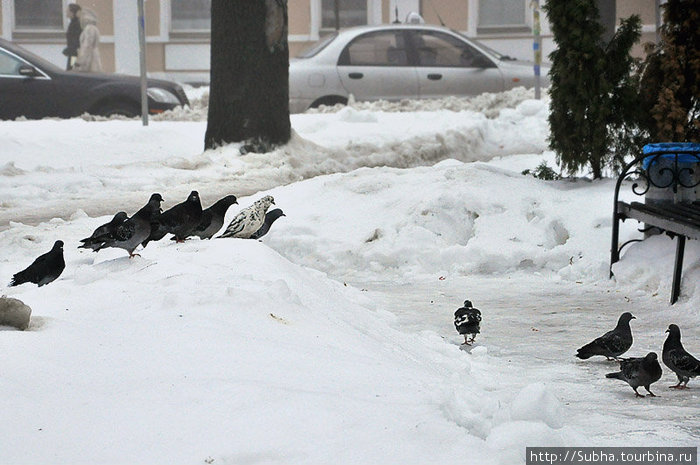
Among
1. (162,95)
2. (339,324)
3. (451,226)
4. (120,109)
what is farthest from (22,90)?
(339,324)

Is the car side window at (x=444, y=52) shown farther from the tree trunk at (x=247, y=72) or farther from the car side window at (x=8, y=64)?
the car side window at (x=8, y=64)

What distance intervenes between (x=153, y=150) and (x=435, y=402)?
12140 mm

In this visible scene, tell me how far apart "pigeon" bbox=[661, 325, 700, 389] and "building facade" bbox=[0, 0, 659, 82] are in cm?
2710

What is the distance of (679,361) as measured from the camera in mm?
5629

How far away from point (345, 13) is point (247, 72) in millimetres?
19858

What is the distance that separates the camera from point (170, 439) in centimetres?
379

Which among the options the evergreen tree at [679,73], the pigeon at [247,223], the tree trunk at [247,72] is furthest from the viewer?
the tree trunk at [247,72]

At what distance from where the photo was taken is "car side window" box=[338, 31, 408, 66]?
20828 mm

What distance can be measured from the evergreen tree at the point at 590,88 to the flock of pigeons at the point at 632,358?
Result: 173 inches

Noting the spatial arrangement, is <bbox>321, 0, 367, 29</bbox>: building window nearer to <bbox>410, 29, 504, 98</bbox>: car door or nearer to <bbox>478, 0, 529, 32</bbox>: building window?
<bbox>478, 0, 529, 32</bbox>: building window

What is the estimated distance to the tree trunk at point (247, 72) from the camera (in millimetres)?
14672

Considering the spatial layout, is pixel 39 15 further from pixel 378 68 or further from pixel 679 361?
pixel 679 361

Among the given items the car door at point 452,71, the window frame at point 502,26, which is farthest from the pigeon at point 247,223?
the window frame at point 502,26

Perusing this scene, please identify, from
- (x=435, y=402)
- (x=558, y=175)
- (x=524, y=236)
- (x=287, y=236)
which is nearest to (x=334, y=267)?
(x=287, y=236)
